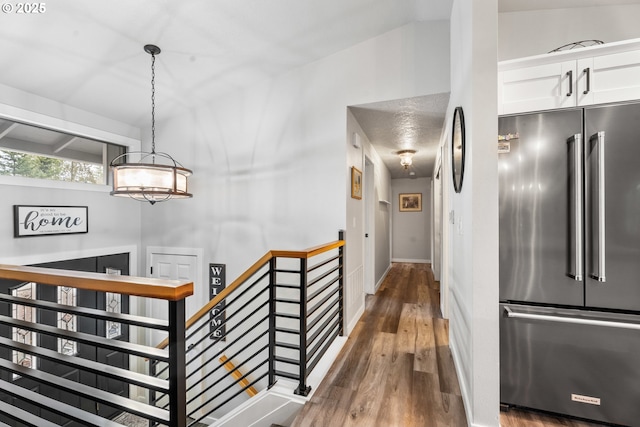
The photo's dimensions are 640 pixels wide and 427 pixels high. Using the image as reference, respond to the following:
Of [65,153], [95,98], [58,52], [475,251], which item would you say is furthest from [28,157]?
[475,251]

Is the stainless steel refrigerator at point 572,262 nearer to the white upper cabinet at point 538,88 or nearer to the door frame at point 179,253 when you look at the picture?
the white upper cabinet at point 538,88

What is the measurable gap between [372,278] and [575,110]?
3.37m

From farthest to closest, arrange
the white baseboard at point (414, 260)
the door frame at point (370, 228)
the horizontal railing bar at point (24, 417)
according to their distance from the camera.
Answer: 1. the white baseboard at point (414, 260)
2. the door frame at point (370, 228)
3. the horizontal railing bar at point (24, 417)

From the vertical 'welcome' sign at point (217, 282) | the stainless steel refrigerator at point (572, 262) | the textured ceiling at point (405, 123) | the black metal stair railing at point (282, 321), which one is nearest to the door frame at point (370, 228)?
the textured ceiling at point (405, 123)

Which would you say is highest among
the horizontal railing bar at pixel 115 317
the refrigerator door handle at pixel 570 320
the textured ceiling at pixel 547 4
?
the textured ceiling at pixel 547 4

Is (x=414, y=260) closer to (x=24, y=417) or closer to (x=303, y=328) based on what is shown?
(x=303, y=328)

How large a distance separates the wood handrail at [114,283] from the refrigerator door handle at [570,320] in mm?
1713

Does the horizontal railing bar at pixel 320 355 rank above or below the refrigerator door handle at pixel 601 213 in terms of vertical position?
below

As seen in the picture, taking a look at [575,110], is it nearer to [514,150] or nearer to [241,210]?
[514,150]

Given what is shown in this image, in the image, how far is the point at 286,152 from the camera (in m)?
3.23

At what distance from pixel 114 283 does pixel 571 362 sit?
2.24 metres

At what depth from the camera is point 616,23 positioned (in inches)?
77.0

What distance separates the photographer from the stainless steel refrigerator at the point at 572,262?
1513 millimetres

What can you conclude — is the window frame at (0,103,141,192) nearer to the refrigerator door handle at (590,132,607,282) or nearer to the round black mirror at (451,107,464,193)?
the round black mirror at (451,107,464,193)
